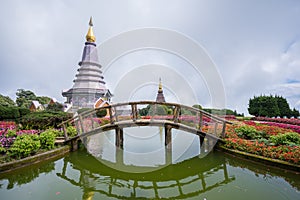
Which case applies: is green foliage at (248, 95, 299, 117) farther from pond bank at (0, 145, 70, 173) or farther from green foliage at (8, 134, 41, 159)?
green foliage at (8, 134, 41, 159)

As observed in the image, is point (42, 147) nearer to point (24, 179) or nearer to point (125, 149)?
point (24, 179)

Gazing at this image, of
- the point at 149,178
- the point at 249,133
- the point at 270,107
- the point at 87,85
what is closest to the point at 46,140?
the point at 149,178

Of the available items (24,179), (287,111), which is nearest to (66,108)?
(24,179)

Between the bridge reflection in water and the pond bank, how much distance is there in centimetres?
67

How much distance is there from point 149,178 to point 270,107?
26.5m

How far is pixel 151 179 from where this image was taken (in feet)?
13.7

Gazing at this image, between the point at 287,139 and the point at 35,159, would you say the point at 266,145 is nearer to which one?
the point at 287,139

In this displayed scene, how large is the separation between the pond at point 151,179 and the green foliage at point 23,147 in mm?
553

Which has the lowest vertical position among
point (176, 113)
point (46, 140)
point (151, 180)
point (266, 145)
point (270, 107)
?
point (151, 180)

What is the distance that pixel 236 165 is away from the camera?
5.02 metres

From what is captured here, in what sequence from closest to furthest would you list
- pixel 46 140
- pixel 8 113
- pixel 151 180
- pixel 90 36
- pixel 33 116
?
pixel 151 180 → pixel 46 140 → pixel 33 116 → pixel 8 113 → pixel 90 36

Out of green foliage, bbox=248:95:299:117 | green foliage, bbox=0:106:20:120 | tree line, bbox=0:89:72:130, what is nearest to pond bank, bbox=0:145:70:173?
tree line, bbox=0:89:72:130

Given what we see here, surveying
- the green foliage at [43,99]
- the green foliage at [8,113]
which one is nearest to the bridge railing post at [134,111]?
the green foliage at [8,113]

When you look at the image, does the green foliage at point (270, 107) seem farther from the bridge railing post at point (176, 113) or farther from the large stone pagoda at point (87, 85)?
the large stone pagoda at point (87, 85)
